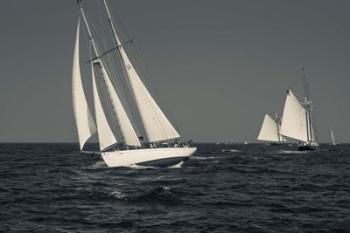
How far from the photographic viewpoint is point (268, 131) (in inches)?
6526

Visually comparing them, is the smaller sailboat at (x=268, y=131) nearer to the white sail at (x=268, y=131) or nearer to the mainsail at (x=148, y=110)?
the white sail at (x=268, y=131)

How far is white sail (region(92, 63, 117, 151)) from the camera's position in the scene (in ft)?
156

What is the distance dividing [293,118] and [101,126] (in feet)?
259

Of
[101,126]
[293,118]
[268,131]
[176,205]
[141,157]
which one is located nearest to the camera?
[176,205]

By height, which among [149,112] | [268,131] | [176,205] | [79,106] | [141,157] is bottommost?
[176,205]

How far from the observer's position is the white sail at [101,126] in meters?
47.6

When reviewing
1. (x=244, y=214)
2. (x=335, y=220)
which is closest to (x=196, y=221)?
(x=244, y=214)

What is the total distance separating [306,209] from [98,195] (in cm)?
1179

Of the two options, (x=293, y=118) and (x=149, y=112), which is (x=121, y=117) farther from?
(x=293, y=118)

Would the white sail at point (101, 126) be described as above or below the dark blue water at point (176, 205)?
above

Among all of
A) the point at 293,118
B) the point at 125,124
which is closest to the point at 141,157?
the point at 125,124

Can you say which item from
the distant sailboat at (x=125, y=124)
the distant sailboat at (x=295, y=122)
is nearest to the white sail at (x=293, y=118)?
the distant sailboat at (x=295, y=122)

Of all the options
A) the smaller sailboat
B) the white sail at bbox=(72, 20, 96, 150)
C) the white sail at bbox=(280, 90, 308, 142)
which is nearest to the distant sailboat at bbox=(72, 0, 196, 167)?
the white sail at bbox=(72, 20, 96, 150)

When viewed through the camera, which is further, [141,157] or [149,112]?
[149,112]
